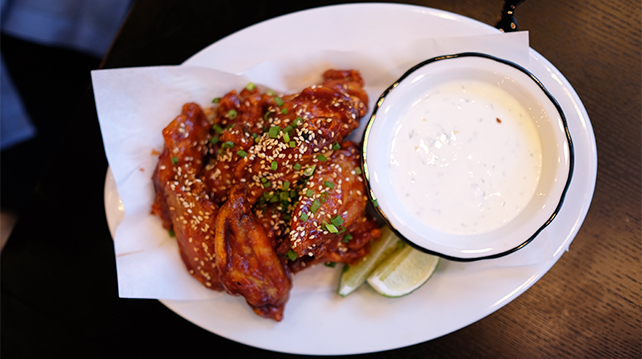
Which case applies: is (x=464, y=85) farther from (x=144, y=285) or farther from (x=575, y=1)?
(x=144, y=285)

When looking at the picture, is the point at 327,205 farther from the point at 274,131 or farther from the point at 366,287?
the point at 366,287

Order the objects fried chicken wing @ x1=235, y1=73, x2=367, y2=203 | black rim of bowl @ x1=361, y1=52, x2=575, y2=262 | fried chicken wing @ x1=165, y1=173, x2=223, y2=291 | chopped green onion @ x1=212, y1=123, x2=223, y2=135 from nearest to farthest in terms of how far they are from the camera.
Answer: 1. black rim of bowl @ x1=361, y1=52, x2=575, y2=262
2. fried chicken wing @ x1=235, y1=73, x2=367, y2=203
3. fried chicken wing @ x1=165, y1=173, x2=223, y2=291
4. chopped green onion @ x1=212, y1=123, x2=223, y2=135


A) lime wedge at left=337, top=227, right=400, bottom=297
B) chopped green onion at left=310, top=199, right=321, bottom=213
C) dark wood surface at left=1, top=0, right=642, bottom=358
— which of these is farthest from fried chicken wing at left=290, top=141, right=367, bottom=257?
dark wood surface at left=1, top=0, right=642, bottom=358

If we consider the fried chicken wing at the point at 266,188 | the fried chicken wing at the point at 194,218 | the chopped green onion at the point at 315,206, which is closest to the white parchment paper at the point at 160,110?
the fried chicken wing at the point at 266,188

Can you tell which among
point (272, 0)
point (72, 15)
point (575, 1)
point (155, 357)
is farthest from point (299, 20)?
point (155, 357)

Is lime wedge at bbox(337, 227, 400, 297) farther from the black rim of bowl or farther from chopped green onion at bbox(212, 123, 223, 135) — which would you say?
chopped green onion at bbox(212, 123, 223, 135)
